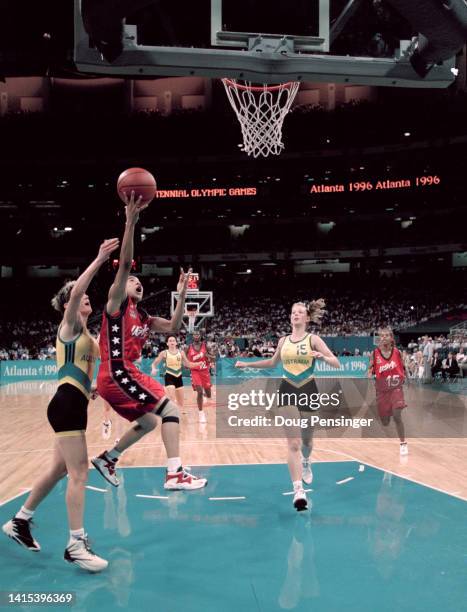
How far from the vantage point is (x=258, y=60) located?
6.90 m

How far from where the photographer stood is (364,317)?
36.4 m

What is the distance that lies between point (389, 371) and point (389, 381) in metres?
0.15

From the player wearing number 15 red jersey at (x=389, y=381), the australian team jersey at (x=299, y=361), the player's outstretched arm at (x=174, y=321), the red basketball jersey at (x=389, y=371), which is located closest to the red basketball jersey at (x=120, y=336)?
the player's outstretched arm at (x=174, y=321)

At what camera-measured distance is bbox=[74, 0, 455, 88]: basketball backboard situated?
22.2 feet

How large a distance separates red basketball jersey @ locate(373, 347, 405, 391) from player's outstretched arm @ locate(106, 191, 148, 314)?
16.5 feet

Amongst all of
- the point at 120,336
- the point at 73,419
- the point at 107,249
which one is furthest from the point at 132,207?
the point at 73,419

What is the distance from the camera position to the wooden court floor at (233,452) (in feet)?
25.2

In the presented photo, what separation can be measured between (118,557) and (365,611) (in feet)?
6.80

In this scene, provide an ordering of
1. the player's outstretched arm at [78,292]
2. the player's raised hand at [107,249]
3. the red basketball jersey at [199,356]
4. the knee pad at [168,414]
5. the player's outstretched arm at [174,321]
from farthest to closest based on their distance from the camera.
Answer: the red basketball jersey at [199,356]
the player's outstretched arm at [174,321]
the knee pad at [168,414]
the player's raised hand at [107,249]
the player's outstretched arm at [78,292]

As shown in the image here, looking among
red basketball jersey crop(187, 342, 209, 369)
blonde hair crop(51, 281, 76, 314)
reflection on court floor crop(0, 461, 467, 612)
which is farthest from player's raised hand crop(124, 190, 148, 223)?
red basketball jersey crop(187, 342, 209, 369)

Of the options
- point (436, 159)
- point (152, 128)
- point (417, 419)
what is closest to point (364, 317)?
point (436, 159)

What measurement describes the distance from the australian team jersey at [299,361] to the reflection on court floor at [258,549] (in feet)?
4.41

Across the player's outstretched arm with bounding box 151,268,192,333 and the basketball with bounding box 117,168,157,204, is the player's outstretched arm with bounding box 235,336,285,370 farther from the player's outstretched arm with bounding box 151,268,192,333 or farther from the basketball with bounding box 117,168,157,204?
the basketball with bounding box 117,168,157,204

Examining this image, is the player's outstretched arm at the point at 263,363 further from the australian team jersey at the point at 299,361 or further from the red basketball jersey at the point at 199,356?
the red basketball jersey at the point at 199,356
